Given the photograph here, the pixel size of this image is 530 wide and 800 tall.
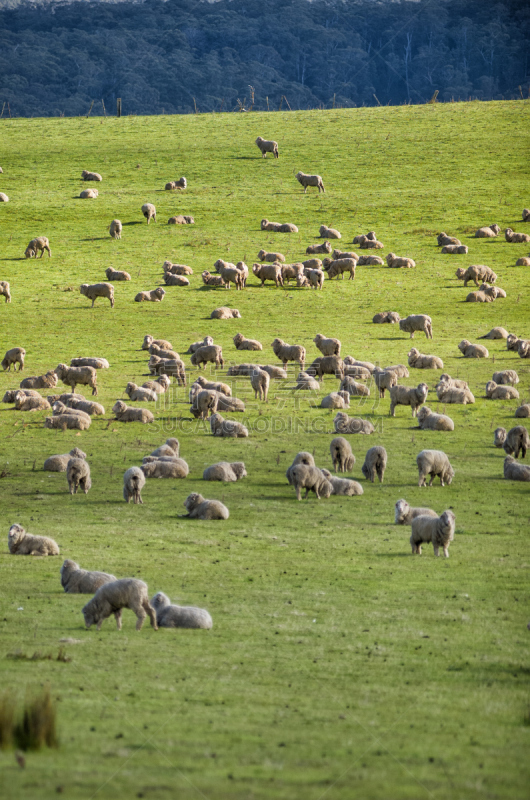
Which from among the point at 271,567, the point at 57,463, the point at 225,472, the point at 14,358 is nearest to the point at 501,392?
the point at 225,472

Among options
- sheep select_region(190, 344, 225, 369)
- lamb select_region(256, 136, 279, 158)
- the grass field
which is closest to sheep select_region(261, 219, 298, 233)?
the grass field

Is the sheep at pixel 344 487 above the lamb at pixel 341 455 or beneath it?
beneath

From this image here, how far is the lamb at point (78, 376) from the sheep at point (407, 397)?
380 inches

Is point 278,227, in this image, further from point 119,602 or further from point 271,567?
point 119,602

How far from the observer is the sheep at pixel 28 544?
17062mm

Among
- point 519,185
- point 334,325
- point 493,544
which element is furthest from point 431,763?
point 519,185

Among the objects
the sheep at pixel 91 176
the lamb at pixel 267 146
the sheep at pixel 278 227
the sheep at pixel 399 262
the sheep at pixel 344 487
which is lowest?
the sheep at pixel 344 487

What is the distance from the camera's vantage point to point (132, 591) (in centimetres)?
1282

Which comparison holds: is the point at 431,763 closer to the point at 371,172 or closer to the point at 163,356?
the point at 163,356

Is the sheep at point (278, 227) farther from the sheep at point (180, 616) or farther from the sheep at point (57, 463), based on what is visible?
the sheep at point (180, 616)

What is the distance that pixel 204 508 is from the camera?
2028cm

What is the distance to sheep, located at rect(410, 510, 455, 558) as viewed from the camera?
17292 mm

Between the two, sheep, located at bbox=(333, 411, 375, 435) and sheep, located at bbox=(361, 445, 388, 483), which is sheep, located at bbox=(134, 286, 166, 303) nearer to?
sheep, located at bbox=(333, 411, 375, 435)

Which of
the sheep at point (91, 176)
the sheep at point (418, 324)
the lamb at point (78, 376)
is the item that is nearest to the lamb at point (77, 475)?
the lamb at point (78, 376)
